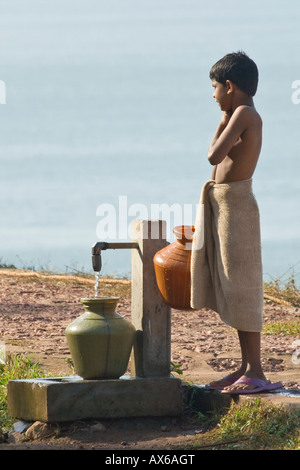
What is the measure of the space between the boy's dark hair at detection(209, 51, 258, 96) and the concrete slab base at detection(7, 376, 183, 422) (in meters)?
2.13

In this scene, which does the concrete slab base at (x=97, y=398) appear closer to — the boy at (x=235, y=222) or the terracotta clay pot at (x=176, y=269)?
the boy at (x=235, y=222)

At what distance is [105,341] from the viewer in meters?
5.62

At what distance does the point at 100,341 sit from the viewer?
5617mm

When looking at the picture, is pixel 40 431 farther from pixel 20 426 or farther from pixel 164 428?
Answer: pixel 164 428

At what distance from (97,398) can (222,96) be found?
227 cm

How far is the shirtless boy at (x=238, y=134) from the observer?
5.37 metres

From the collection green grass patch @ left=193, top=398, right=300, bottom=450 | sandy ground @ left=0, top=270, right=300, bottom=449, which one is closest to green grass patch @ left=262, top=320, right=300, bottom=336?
sandy ground @ left=0, top=270, right=300, bottom=449

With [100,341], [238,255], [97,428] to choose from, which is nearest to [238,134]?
[238,255]

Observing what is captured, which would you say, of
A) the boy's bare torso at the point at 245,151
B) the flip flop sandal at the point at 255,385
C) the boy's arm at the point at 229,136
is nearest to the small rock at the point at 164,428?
the flip flop sandal at the point at 255,385

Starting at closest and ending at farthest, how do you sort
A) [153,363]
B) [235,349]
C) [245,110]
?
[245,110] < [153,363] < [235,349]
